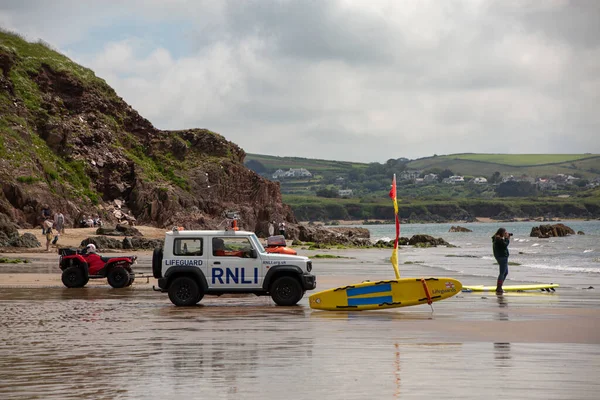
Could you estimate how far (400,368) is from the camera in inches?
422

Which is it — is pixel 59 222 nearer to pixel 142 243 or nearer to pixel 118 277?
pixel 142 243

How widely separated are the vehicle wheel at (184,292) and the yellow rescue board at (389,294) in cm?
324

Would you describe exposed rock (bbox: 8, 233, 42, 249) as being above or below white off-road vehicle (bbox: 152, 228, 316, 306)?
above

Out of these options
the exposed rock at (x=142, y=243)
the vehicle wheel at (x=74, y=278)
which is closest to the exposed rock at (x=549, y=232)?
the exposed rock at (x=142, y=243)

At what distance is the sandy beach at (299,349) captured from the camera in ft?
31.2

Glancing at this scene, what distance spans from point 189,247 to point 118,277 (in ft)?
20.8

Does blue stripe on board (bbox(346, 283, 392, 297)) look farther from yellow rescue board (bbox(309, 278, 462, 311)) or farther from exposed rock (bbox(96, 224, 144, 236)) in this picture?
exposed rock (bbox(96, 224, 144, 236))

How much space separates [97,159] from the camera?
74.6 meters

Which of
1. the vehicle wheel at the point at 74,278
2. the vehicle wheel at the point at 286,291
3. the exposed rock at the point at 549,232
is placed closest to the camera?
the vehicle wheel at the point at 286,291

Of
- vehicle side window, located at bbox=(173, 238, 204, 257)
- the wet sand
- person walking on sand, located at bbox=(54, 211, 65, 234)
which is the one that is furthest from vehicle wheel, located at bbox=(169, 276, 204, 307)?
person walking on sand, located at bbox=(54, 211, 65, 234)

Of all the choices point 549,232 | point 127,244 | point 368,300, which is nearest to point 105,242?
point 127,244

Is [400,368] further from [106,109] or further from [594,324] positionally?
[106,109]

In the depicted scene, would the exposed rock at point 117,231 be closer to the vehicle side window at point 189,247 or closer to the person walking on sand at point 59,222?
the person walking on sand at point 59,222

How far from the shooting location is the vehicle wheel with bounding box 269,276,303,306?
63.8 ft
